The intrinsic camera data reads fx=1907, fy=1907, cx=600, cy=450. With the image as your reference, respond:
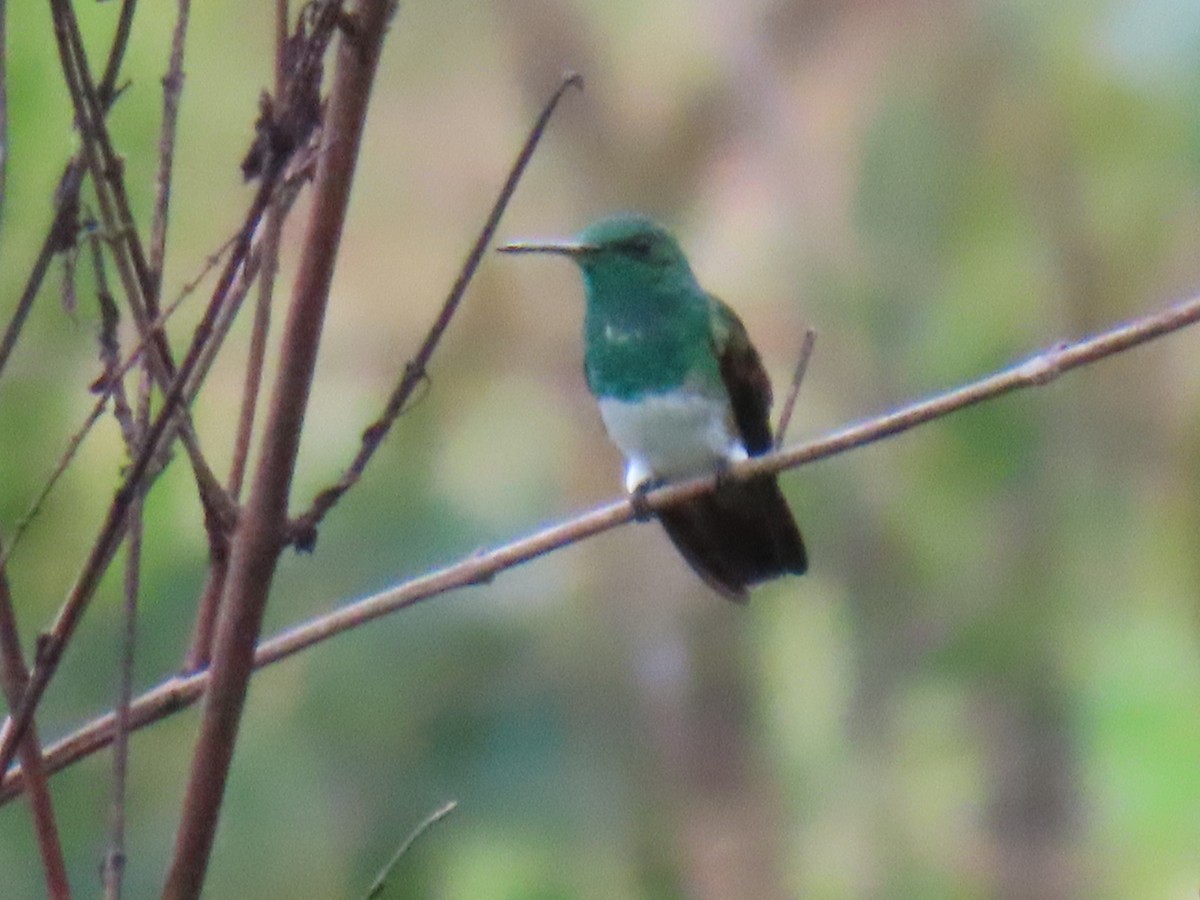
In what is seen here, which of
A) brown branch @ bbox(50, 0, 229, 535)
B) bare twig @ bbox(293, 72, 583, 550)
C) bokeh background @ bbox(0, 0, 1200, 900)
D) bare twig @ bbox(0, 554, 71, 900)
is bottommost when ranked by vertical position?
bokeh background @ bbox(0, 0, 1200, 900)

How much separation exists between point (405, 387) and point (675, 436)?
4.97 feet

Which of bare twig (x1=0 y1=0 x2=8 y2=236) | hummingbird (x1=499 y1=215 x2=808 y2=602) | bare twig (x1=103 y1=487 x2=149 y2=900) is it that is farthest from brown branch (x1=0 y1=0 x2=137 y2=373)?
hummingbird (x1=499 y1=215 x2=808 y2=602)

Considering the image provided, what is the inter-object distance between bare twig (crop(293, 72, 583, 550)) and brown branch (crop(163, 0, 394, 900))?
3 centimetres

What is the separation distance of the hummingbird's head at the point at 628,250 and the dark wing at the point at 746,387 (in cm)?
13

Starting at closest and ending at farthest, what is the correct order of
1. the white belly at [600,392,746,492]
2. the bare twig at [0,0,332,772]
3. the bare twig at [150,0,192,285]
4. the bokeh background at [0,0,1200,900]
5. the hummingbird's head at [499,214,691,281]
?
the bare twig at [0,0,332,772]
the bare twig at [150,0,192,285]
the white belly at [600,392,746,492]
the hummingbird's head at [499,214,691,281]
the bokeh background at [0,0,1200,900]

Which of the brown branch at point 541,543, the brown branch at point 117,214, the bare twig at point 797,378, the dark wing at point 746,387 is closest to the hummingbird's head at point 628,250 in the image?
the dark wing at point 746,387

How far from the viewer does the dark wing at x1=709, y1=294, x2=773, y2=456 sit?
2.60 metres

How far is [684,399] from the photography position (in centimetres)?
256

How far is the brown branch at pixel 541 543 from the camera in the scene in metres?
1.07

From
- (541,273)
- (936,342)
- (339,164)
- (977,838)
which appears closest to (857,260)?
(936,342)

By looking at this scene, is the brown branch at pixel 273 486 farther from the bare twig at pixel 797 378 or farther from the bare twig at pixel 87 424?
the bare twig at pixel 797 378

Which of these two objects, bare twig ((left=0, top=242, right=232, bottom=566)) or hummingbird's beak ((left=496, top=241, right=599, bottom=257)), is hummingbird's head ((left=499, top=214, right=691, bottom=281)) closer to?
hummingbird's beak ((left=496, top=241, right=599, bottom=257))

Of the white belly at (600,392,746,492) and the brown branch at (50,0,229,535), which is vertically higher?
the brown branch at (50,0,229,535)

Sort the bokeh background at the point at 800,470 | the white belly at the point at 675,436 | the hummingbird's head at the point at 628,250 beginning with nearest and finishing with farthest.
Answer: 1. the white belly at the point at 675,436
2. the hummingbird's head at the point at 628,250
3. the bokeh background at the point at 800,470
